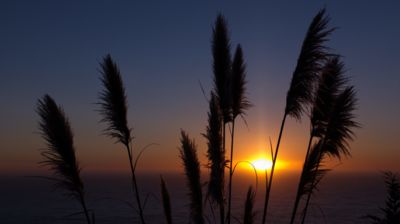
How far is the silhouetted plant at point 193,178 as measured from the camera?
4.97 m

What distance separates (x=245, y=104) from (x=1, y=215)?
83.2 meters

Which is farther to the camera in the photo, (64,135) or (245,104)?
(245,104)

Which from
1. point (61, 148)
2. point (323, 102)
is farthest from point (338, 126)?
point (61, 148)

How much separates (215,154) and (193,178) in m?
0.37

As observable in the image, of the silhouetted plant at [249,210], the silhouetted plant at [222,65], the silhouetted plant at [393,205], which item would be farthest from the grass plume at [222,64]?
the silhouetted plant at [393,205]

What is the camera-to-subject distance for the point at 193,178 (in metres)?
5.00

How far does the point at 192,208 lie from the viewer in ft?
16.7

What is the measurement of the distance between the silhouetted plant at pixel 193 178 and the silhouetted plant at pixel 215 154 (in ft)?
0.53

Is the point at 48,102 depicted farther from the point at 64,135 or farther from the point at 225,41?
the point at 225,41

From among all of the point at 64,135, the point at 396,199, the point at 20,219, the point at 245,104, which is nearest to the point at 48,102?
the point at 64,135

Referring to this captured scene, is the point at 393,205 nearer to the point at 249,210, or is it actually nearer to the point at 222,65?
the point at 249,210

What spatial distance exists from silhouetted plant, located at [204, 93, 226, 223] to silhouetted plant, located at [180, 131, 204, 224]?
0.53 feet

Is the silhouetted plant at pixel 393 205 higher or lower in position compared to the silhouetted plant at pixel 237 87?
lower

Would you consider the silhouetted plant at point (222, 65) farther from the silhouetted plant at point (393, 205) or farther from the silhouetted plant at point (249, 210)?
the silhouetted plant at point (393, 205)
